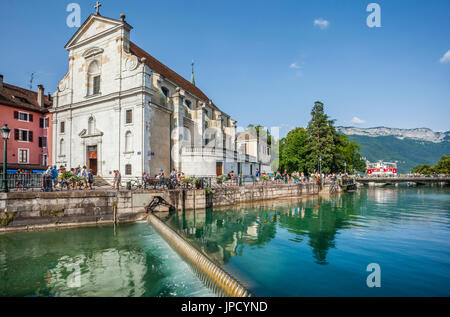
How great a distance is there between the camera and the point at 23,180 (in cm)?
1273

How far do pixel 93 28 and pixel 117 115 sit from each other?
Answer: 988 cm

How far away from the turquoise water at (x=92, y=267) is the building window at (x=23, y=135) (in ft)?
71.9

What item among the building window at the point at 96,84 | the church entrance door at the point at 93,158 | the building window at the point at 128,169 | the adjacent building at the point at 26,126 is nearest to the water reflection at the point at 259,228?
the building window at the point at 128,169

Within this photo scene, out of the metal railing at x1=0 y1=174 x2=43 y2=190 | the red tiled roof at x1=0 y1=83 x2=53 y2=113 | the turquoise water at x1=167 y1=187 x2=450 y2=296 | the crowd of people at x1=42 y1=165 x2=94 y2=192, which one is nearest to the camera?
the turquoise water at x1=167 y1=187 x2=450 y2=296

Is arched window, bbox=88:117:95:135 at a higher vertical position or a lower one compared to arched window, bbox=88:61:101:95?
lower

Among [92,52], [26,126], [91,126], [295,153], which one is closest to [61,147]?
[91,126]

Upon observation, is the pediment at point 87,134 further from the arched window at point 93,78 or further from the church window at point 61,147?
the arched window at point 93,78

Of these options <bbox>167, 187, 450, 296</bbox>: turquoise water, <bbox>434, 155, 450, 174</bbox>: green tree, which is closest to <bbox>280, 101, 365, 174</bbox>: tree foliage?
<bbox>167, 187, 450, 296</bbox>: turquoise water

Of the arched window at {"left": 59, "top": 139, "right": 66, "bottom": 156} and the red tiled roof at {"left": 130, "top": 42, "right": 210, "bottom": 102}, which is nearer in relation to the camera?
the arched window at {"left": 59, "top": 139, "right": 66, "bottom": 156}

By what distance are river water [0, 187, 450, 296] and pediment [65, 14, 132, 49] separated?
19.5m

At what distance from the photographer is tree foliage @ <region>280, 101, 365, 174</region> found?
4372 centimetres

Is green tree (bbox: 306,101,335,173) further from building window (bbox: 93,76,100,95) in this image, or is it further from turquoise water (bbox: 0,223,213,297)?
turquoise water (bbox: 0,223,213,297)

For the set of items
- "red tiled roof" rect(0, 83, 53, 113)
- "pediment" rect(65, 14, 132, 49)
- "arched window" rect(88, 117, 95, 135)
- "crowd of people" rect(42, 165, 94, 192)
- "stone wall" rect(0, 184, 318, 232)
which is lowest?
"stone wall" rect(0, 184, 318, 232)
